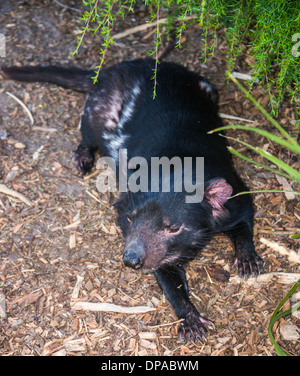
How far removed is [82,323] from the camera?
9.77 feet

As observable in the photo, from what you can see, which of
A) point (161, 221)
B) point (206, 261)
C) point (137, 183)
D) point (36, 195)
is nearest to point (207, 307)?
→ point (206, 261)

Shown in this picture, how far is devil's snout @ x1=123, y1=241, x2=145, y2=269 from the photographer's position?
2742 millimetres

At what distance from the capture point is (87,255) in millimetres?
3318

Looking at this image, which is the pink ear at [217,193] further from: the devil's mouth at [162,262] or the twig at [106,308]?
the twig at [106,308]

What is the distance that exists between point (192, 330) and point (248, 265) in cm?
56

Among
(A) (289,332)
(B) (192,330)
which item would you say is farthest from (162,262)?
(A) (289,332)

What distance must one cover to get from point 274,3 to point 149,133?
1.13m

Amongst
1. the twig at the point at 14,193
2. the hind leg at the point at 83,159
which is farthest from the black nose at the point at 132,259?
the hind leg at the point at 83,159

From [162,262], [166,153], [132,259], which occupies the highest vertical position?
[166,153]

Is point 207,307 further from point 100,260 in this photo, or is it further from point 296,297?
point 100,260

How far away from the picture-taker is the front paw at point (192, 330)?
9.38 ft

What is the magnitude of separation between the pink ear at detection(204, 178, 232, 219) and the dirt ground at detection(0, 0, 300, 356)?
45 cm

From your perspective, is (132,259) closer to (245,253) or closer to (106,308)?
(106,308)

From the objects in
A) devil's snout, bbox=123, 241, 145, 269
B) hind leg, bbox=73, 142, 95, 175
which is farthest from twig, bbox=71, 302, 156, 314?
hind leg, bbox=73, 142, 95, 175
